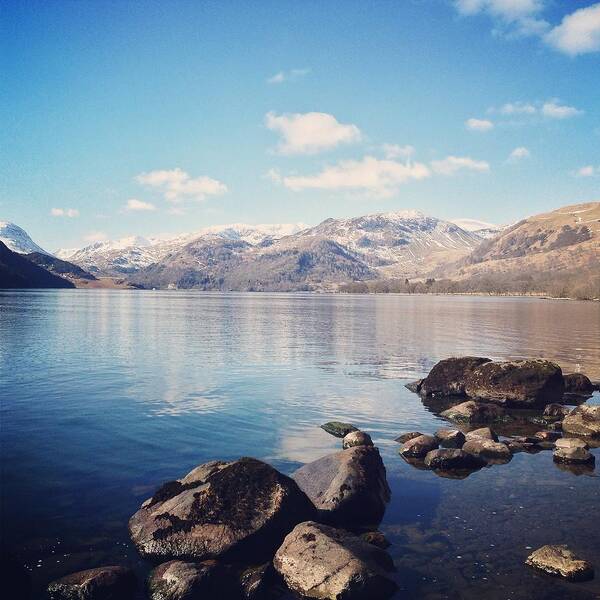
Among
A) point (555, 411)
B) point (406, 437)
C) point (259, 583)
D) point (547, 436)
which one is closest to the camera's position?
point (259, 583)

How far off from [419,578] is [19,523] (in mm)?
12533

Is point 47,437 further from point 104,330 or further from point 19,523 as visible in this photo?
point 104,330

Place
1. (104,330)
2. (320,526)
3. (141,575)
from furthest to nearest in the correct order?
(104,330) < (320,526) < (141,575)

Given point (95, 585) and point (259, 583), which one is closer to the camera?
point (95, 585)

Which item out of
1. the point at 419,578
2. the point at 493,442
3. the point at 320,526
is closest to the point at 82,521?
the point at 320,526

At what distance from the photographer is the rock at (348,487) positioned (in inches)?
682

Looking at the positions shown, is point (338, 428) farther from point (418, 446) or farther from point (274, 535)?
point (274, 535)

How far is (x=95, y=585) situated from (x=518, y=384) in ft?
101

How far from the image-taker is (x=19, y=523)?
16656 mm

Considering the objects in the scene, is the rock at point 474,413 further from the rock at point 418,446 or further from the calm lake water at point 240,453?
the rock at point 418,446

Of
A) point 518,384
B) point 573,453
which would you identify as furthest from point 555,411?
point 573,453

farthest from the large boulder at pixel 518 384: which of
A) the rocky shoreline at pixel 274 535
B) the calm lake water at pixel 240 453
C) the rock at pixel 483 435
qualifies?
the rocky shoreline at pixel 274 535

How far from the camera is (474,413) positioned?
1273 inches

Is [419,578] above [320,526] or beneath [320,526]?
beneath
